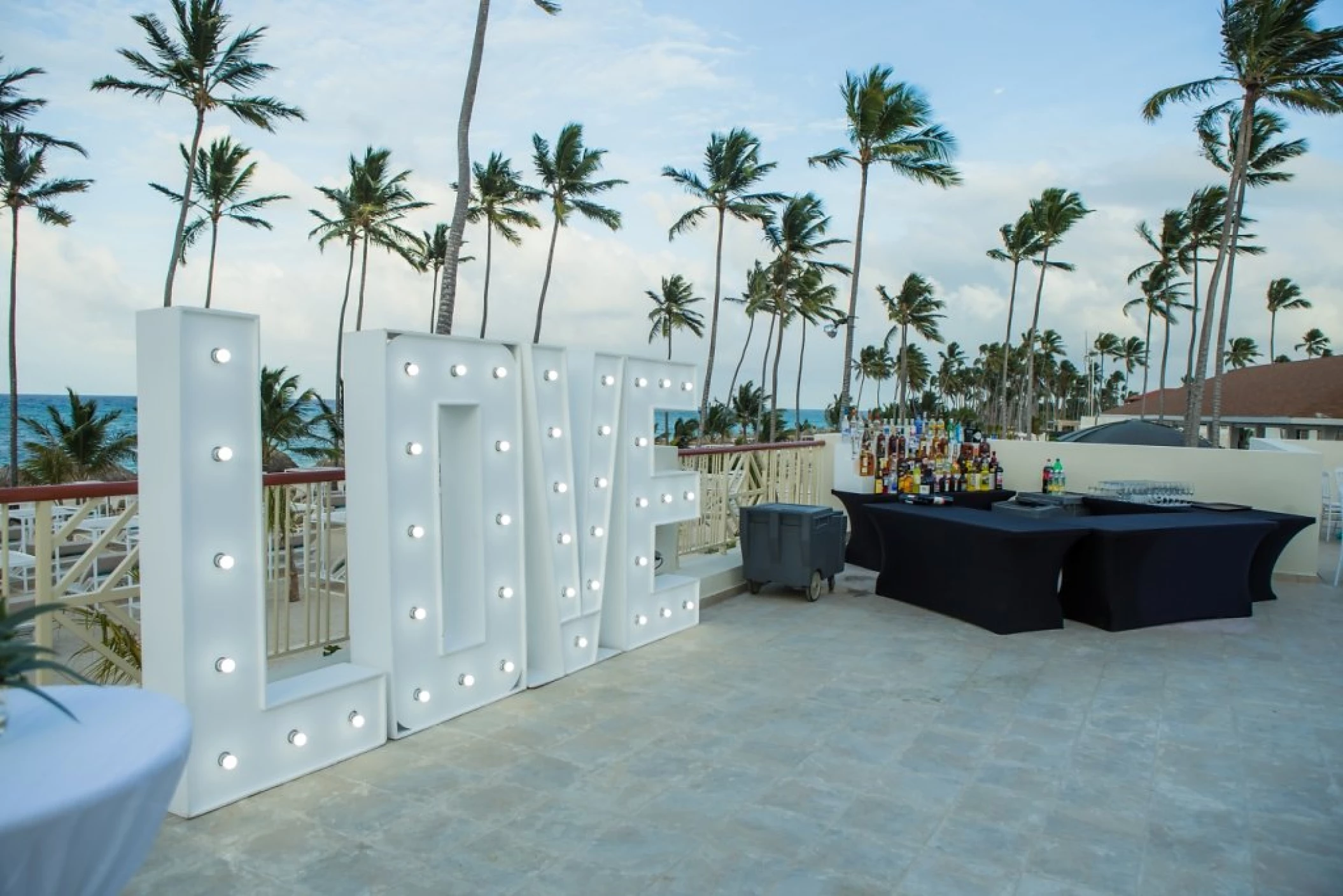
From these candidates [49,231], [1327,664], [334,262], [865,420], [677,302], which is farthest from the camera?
[677,302]

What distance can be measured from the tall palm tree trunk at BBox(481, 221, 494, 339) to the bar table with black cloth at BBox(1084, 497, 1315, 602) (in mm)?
28884

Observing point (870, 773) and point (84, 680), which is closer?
point (84, 680)

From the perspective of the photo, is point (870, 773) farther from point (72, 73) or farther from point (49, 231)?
point (49, 231)

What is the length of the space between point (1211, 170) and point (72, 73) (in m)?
30.4

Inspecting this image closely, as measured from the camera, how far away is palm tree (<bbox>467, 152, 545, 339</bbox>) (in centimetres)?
3094

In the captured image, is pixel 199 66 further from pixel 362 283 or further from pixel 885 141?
pixel 885 141

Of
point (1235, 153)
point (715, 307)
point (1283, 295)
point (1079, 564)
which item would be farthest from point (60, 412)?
point (1283, 295)

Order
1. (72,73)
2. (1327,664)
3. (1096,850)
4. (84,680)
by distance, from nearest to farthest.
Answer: (84,680) < (1096,850) < (1327,664) < (72,73)

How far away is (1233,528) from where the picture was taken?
6082 mm

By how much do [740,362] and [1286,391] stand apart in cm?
2553

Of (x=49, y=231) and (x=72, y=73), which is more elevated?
(x=72, y=73)

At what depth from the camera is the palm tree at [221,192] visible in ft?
85.6

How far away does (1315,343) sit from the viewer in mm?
66938

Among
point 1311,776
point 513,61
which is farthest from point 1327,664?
point 513,61
